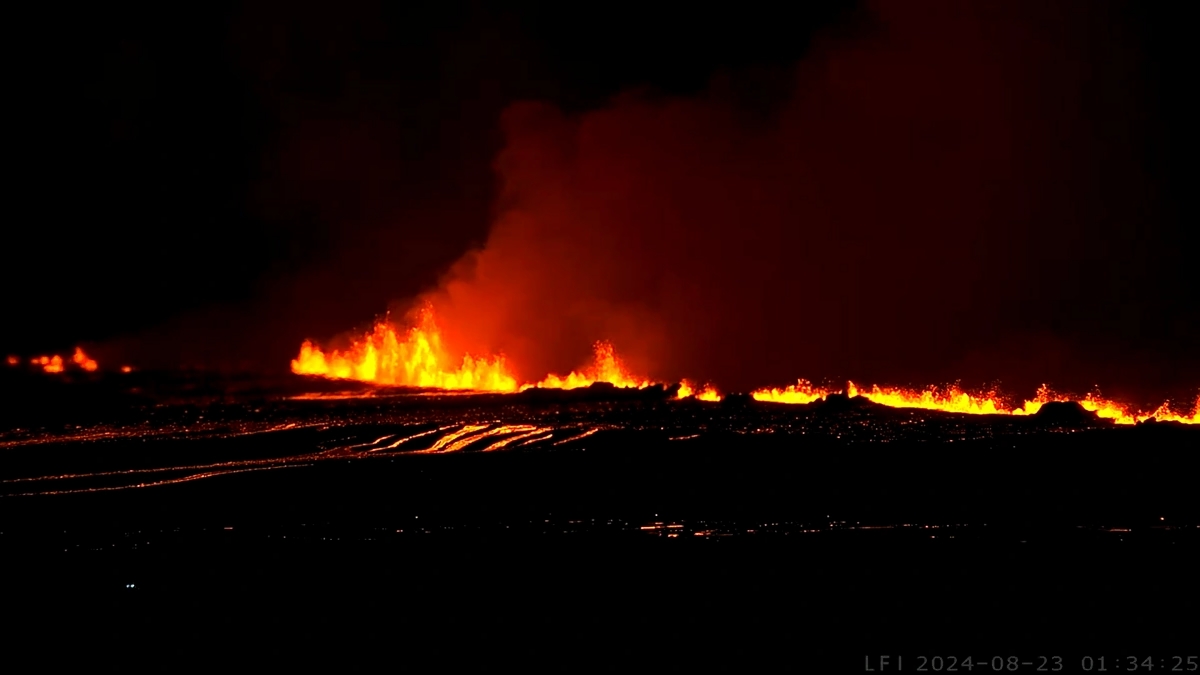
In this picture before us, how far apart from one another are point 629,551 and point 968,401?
30.8 m

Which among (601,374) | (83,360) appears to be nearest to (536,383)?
(601,374)

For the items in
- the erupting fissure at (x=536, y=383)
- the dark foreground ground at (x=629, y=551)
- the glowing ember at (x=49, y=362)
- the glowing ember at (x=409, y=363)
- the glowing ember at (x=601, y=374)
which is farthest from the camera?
the glowing ember at (x=49, y=362)

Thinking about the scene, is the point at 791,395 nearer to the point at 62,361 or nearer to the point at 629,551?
the point at 629,551

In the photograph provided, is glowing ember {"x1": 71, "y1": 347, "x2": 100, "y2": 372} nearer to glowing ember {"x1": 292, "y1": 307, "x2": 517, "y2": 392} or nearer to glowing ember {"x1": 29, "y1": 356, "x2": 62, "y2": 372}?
glowing ember {"x1": 29, "y1": 356, "x2": 62, "y2": 372}

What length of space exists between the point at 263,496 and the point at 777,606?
1698 cm

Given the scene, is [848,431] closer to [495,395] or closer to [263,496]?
[263,496]

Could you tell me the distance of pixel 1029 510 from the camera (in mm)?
23938

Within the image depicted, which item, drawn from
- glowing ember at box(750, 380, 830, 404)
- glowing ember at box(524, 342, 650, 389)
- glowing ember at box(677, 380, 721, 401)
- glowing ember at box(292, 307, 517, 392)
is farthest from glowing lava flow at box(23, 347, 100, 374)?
glowing ember at box(750, 380, 830, 404)

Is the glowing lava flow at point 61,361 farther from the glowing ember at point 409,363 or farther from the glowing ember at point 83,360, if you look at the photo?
the glowing ember at point 409,363

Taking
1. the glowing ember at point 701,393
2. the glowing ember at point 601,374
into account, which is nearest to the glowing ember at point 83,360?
the glowing ember at point 601,374

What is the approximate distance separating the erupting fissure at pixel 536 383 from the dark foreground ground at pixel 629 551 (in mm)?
7504

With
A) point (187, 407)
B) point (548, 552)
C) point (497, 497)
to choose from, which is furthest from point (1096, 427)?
point (187, 407)

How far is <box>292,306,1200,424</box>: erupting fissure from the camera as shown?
46031 mm

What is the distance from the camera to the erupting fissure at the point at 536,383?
46031mm
